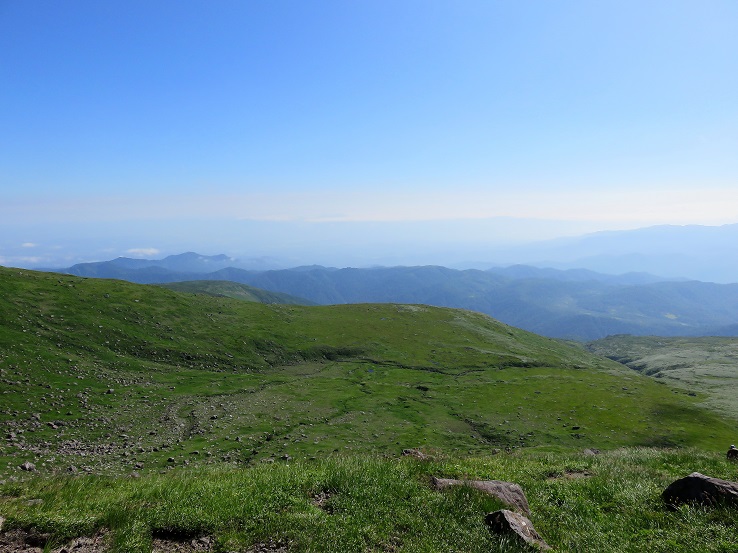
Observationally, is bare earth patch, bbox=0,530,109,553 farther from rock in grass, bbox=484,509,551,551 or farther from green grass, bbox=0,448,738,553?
rock in grass, bbox=484,509,551,551

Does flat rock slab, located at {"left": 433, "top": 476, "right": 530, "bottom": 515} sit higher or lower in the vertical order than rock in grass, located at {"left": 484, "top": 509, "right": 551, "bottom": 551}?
lower

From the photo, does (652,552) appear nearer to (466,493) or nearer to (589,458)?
(466,493)

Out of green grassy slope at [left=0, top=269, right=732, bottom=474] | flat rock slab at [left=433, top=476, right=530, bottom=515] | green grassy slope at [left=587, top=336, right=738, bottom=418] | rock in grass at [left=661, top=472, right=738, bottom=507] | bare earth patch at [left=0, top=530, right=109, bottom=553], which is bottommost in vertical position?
green grassy slope at [left=587, top=336, right=738, bottom=418]

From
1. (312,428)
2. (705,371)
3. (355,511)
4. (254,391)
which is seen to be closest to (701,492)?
(355,511)

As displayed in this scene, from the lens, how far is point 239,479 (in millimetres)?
13547

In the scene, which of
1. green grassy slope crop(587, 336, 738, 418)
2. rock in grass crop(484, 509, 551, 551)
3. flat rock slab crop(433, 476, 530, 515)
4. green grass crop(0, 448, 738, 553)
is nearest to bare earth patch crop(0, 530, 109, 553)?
green grass crop(0, 448, 738, 553)

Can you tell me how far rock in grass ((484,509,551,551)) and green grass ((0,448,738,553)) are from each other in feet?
1.18

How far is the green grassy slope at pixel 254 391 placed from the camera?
3612cm

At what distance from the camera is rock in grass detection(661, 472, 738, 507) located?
11383mm

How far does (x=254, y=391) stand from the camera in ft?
189

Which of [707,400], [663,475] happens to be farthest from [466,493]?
[707,400]

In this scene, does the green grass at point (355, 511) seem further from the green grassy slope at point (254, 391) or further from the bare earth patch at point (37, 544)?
the green grassy slope at point (254, 391)

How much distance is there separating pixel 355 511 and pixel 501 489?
5.17 metres

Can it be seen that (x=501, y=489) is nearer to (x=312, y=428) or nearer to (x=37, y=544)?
(x=37, y=544)
